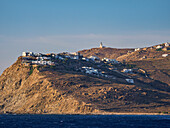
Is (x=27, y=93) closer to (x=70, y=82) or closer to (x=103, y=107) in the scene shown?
(x=70, y=82)

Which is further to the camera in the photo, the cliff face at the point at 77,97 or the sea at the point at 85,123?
the cliff face at the point at 77,97

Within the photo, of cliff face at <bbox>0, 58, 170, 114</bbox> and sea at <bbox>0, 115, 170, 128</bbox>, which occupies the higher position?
cliff face at <bbox>0, 58, 170, 114</bbox>

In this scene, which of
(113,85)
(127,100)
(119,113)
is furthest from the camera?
(113,85)

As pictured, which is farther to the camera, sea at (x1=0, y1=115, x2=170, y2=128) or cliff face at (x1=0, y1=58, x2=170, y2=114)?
cliff face at (x1=0, y1=58, x2=170, y2=114)

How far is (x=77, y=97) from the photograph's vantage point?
174 metres

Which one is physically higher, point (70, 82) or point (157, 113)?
point (70, 82)

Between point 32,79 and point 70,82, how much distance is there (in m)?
23.9

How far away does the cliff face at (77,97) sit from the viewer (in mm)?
170000

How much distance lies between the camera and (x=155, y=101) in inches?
7244

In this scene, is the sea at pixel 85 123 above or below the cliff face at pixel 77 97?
below

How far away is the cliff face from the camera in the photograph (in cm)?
17000

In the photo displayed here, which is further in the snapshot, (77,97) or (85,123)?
(77,97)

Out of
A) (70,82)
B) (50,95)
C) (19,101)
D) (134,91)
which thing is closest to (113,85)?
(134,91)

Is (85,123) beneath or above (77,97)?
beneath
